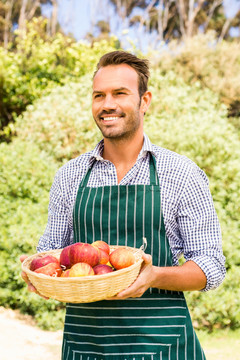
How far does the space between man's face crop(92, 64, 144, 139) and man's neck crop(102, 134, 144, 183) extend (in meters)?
0.06

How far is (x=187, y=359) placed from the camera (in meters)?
1.84

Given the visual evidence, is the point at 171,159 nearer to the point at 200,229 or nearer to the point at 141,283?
the point at 200,229

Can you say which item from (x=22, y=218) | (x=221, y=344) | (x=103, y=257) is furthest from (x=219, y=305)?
(x=103, y=257)

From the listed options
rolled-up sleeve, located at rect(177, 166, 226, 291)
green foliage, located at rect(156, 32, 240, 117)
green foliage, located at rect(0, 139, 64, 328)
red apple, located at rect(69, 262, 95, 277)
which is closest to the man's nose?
rolled-up sleeve, located at rect(177, 166, 226, 291)

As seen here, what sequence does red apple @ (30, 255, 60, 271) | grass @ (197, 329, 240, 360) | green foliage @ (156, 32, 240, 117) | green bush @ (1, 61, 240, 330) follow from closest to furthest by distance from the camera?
red apple @ (30, 255, 60, 271) < grass @ (197, 329, 240, 360) < green bush @ (1, 61, 240, 330) < green foliage @ (156, 32, 240, 117)

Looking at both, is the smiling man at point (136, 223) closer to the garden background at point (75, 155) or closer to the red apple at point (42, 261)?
the red apple at point (42, 261)

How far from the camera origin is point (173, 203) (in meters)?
1.90

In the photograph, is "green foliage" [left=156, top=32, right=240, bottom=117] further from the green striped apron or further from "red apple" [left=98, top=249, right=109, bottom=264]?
"red apple" [left=98, top=249, right=109, bottom=264]

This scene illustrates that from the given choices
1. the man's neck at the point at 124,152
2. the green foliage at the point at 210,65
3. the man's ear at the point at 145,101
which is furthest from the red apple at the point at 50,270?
the green foliage at the point at 210,65

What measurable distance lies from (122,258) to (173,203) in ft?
1.24

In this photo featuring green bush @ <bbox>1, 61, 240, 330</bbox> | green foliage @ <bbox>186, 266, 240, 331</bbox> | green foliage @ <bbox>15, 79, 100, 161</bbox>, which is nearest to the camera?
green foliage @ <bbox>186, 266, 240, 331</bbox>

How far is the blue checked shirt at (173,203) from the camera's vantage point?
6.08 feet

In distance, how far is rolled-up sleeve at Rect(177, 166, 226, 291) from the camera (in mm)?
1835

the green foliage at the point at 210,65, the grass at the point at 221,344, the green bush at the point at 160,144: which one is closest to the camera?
the grass at the point at 221,344
